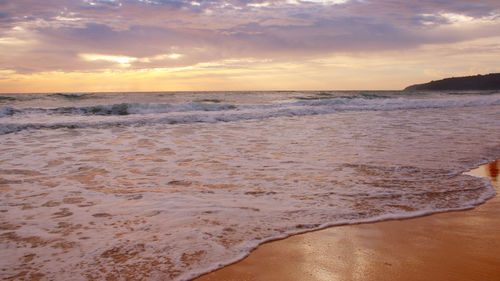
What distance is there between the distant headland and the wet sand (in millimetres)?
80472

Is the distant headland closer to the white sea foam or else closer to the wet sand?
the white sea foam

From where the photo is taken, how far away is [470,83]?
7594cm

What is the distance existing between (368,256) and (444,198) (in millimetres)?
1857

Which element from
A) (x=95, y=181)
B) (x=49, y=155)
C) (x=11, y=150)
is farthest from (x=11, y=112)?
(x=95, y=181)

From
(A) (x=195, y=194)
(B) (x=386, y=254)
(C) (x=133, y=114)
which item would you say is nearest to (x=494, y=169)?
(B) (x=386, y=254)

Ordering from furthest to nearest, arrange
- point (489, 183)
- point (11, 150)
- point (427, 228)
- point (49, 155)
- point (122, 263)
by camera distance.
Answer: point (11, 150) → point (49, 155) → point (489, 183) → point (427, 228) → point (122, 263)

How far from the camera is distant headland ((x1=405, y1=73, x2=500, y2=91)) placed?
2800 inches

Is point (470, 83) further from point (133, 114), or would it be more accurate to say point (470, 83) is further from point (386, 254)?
point (386, 254)

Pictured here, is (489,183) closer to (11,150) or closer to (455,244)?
(455,244)

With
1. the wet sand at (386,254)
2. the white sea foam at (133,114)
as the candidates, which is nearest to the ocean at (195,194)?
the wet sand at (386,254)

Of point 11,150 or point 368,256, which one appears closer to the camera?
point 368,256

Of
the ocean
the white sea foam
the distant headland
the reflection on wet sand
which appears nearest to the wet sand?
the ocean

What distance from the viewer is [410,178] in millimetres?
4645

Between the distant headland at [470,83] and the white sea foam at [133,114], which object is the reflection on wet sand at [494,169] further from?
the distant headland at [470,83]
